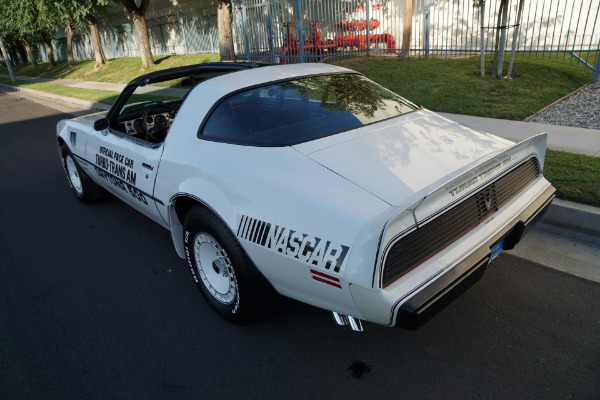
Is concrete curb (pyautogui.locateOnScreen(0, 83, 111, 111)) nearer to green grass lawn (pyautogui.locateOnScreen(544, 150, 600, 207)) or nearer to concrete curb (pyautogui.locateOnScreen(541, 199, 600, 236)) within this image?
green grass lawn (pyautogui.locateOnScreen(544, 150, 600, 207))

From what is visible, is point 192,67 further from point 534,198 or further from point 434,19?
point 434,19

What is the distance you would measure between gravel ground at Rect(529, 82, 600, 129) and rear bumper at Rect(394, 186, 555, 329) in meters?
5.25

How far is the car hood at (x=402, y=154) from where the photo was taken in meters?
2.34

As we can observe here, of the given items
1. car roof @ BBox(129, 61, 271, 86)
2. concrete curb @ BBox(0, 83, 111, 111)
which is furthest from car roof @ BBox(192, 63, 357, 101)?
concrete curb @ BBox(0, 83, 111, 111)

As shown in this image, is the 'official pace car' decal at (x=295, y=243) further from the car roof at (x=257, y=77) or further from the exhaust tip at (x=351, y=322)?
the car roof at (x=257, y=77)

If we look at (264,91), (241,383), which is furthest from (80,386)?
(264,91)

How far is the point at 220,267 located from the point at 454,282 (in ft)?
4.99

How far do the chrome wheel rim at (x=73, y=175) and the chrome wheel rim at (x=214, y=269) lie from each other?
299 cm

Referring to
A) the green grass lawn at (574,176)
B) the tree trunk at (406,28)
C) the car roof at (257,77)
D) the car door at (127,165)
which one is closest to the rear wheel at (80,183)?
the car door at (127,165)

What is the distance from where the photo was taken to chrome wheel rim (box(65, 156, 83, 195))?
5383 millimetres

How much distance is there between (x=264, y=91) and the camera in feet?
10.7

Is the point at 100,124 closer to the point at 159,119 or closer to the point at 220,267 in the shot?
the point at 159,119

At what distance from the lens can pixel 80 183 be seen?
533 cm

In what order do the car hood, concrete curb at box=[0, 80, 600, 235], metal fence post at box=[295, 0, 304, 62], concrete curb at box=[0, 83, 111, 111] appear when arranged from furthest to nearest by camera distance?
1. metal fence post at box=[295, 0, 304, 62]
2. concrete curb at box=[0, 83, 111, 111]
3. concrete curb at box=[0, 80, 600, 235]
4. the car hood
